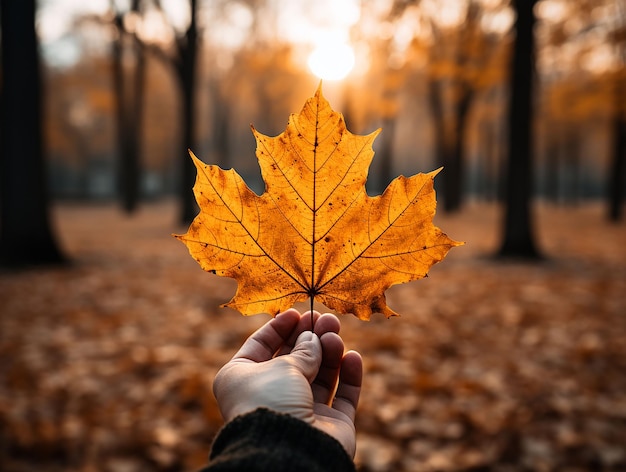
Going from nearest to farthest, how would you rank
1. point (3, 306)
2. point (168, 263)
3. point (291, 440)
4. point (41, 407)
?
point (291, 440) < point (41, 407) < point (3, 306) < point (168, 263)

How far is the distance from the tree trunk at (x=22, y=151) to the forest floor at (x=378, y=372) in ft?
2.02

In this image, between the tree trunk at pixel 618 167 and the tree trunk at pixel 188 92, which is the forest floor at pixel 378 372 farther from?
the tree trunk at pixel 618 167

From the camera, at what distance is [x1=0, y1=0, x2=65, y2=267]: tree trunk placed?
20.0ft

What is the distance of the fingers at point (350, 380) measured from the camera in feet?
4.18

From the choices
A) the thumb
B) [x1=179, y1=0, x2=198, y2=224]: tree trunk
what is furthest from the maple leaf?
[x1=179, y1=0, x2=198, y2=224]: tree trunk

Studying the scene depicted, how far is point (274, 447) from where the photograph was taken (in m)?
0.93

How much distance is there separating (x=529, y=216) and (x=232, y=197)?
743cm

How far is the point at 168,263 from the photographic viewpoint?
7246 millimetres

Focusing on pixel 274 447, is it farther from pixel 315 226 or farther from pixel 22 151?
pixel 22 151

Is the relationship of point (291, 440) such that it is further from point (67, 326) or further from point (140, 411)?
point (67, 326)

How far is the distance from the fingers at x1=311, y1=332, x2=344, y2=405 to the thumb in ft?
0.11

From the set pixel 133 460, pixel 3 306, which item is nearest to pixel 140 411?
pixel 133 460

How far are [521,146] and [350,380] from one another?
7.02m

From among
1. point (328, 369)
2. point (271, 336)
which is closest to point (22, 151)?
point (271, 336)
